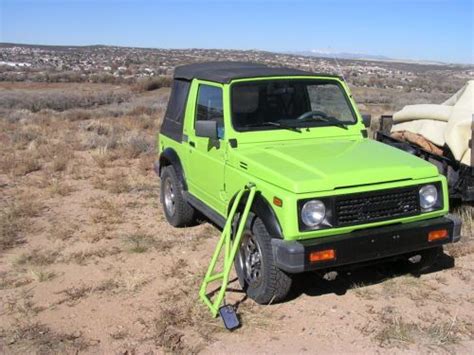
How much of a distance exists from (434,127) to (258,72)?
9.67 ft

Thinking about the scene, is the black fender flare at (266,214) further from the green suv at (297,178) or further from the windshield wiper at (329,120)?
the windshield wiper at (329,120)

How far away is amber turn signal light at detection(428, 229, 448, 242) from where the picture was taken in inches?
185

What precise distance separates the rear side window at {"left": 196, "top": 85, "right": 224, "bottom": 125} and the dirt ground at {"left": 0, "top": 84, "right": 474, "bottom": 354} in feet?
5.01

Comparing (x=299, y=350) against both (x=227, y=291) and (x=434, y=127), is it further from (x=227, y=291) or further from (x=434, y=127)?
(x=434, y=127)

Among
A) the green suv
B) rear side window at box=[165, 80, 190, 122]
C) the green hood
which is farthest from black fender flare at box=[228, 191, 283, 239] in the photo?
rear side window at box=[165, 80, 190, 122]

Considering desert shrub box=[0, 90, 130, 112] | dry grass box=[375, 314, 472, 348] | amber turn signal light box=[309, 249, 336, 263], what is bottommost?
desert shrub box=[0, 90, 130, 112]

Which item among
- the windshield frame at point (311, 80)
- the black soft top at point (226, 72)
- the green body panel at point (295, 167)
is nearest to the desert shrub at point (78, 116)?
the black soft top at point (226, 72)

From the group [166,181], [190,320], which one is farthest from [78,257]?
[190,320]

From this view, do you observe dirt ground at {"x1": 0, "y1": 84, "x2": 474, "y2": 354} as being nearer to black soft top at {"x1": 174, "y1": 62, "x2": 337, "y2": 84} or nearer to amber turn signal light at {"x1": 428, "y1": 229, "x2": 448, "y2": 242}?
amber turn signal light at {"x1": 428, "y1": 229, "x2": 448, "y2": 242}

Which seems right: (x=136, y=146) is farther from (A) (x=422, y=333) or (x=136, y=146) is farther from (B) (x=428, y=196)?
(A) (x=422, y=333)

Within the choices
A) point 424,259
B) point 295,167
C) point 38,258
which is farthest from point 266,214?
point 38,258

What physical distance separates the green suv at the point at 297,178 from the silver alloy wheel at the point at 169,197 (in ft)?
1.23

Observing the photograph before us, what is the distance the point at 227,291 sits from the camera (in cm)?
520

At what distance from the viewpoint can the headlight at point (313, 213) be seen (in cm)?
434
